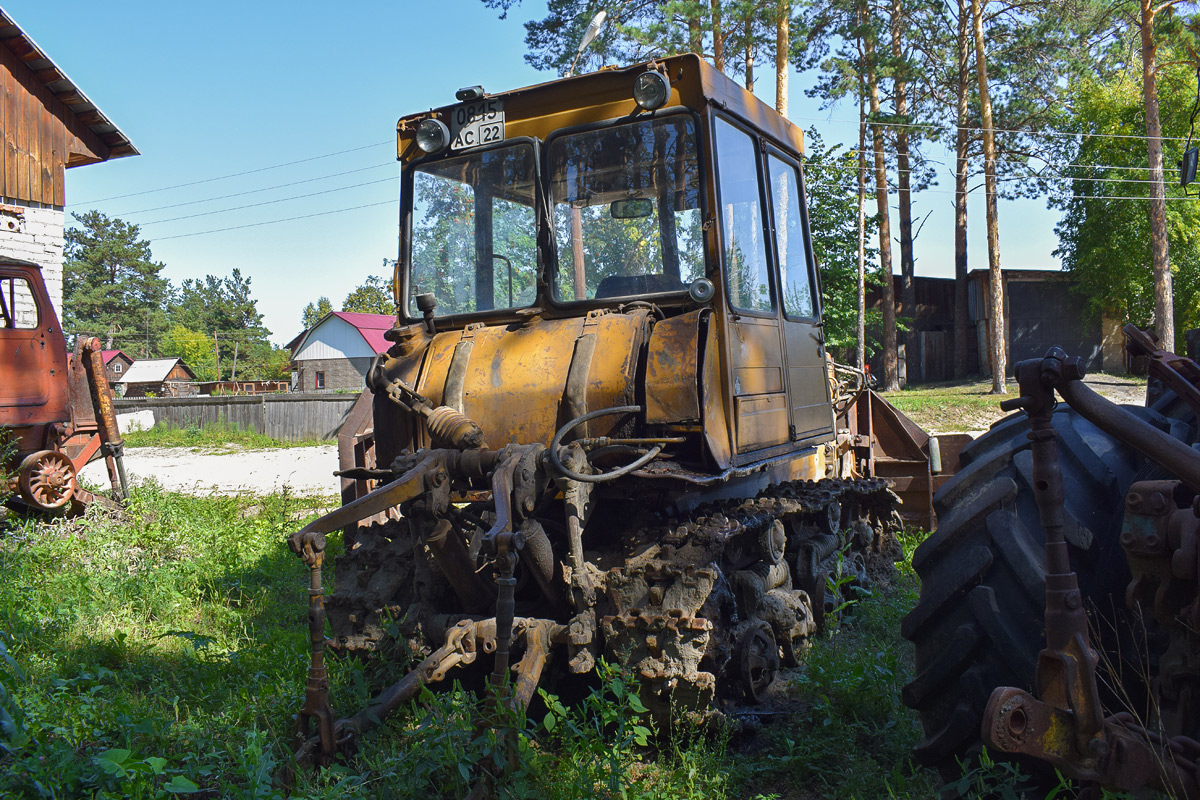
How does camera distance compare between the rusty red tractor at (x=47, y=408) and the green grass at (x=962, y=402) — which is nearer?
the rusty red tractor at (x=47, y=408)

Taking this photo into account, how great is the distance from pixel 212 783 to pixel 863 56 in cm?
2525

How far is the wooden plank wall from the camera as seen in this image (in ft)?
44.3

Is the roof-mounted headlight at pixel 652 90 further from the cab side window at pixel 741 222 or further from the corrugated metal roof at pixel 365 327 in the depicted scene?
the corrugated metal roof at pixel 365 327

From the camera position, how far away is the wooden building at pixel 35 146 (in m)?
13.4

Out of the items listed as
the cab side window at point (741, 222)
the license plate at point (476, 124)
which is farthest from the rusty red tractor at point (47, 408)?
the cab side window at point (741, 222)

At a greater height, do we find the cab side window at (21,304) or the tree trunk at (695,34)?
the tree trunk at (695,34)

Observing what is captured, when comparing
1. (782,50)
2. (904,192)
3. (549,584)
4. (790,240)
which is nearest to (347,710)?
(549,584)

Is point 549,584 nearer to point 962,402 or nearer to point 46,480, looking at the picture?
point 46,480

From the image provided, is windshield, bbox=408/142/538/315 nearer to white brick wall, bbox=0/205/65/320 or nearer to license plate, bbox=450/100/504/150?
license plate, bbox=450/100/504/150

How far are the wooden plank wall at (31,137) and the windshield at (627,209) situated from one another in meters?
12.0

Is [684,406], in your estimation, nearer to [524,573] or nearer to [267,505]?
[524,573]

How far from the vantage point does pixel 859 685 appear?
4.33 metres

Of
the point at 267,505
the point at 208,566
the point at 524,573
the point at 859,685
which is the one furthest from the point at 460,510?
the point at 267,505

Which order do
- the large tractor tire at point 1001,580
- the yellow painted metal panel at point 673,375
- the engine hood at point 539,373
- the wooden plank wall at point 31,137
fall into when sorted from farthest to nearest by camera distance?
the wooden plank wall at point 31,137 < the engine hood at point 539,373 < the yellow painted metal panel at point 673,375 < the large tractor tire at point 1001,580
